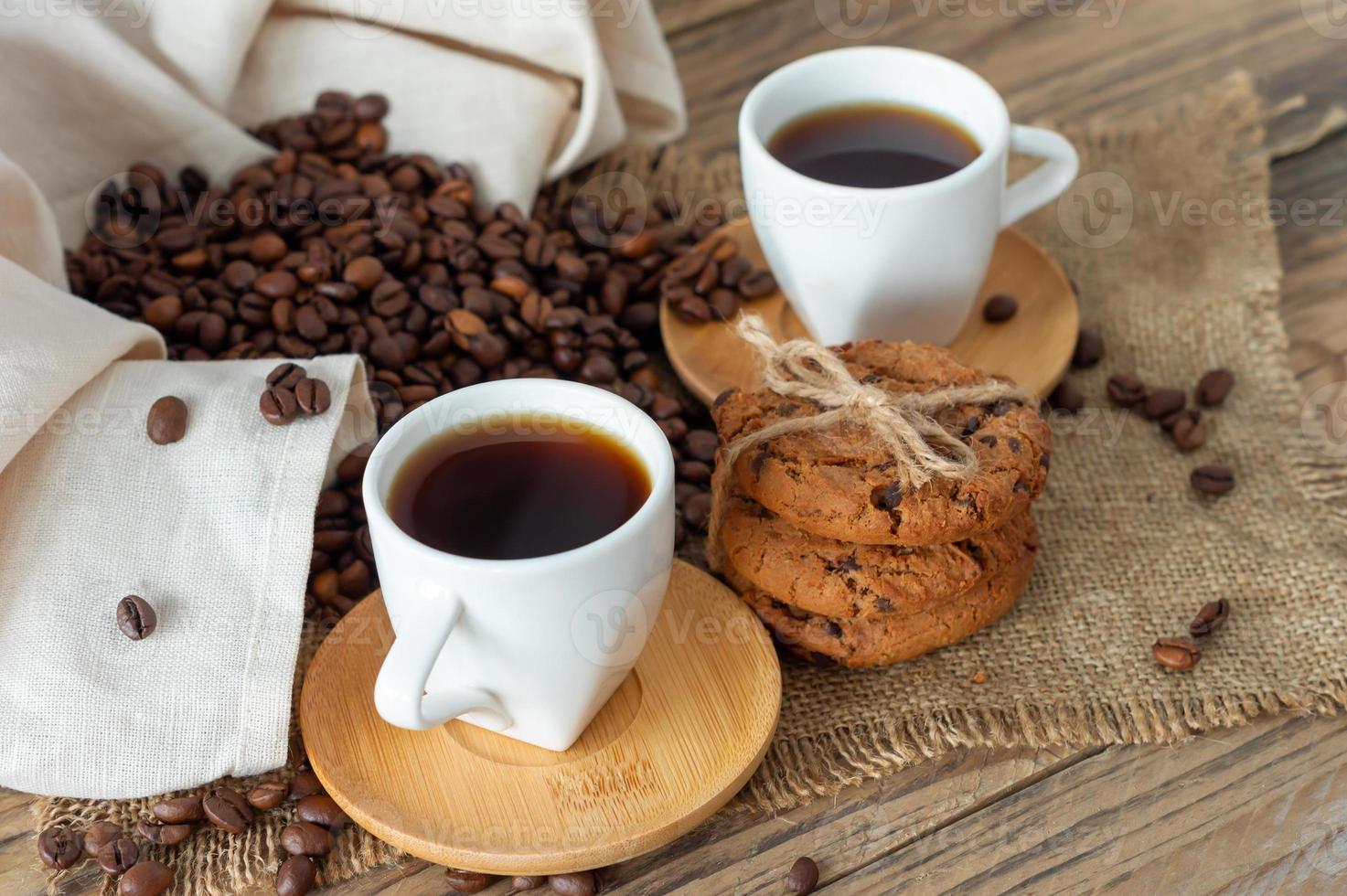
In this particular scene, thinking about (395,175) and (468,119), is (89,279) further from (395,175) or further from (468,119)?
(468,119)

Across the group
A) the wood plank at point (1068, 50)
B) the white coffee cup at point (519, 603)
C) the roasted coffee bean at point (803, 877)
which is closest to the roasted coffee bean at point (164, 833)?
the white coffee cup at point (519, 603)

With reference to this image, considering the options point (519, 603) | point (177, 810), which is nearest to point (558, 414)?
point (519, 603)

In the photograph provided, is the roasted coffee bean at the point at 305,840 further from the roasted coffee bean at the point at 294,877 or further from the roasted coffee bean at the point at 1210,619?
the roasted coffee bean at the point at 1210,619

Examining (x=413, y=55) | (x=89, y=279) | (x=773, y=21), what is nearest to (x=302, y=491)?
(x=89, y=279)

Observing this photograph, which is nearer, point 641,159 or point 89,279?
point 89,279

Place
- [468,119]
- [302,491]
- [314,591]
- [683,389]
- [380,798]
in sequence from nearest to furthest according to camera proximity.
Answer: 1. [380,798]
2. [302,491]
3. [314,591]
4. [683,389]
5. [468,119]

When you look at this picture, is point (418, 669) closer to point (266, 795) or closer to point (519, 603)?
point (519, 603)
